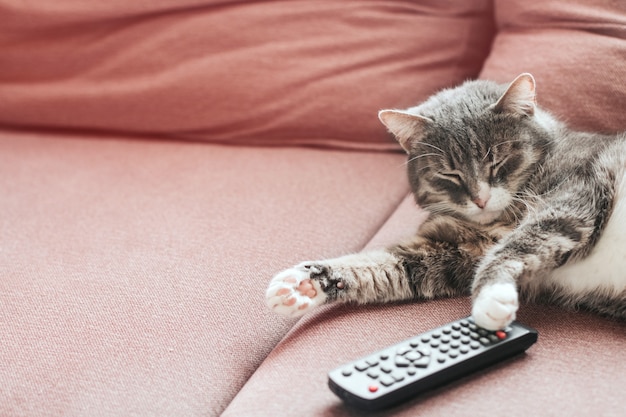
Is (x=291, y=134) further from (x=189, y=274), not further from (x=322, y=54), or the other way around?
(x=189, y=274)

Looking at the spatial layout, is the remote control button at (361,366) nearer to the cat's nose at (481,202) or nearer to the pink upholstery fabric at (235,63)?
the cat's nose at (481,202)

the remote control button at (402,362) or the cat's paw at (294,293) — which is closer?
the remote control button at (402,362)

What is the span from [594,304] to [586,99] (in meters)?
0.49

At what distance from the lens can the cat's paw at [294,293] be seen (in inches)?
45.5

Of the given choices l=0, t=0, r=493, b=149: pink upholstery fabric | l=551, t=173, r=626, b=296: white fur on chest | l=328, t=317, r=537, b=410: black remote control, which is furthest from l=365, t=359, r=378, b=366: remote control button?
l=0, t=0, r=493, b=149: pink upholstery fabric

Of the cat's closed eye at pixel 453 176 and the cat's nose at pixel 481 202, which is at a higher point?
the cat's closed eye at pixel 453 176

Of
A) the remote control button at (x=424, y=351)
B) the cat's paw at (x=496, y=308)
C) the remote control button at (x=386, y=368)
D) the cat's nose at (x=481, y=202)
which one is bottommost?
the remote control button at (x=386, y=368)

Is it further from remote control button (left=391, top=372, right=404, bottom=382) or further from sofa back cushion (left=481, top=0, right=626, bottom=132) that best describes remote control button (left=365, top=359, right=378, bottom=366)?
sofa back cushion (left=481, top=0, right=626, bottom=132)

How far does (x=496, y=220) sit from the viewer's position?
1.29 metres

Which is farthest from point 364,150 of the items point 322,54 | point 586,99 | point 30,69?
point 30,69

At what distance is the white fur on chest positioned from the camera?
112cm

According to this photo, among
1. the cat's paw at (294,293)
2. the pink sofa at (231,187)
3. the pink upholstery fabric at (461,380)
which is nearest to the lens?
the pink upholstery fabric at (461,380)

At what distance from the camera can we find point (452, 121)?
1316 mm

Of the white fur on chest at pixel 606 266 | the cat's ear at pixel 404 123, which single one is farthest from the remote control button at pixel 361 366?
the cat's ear at pixel 404 123
